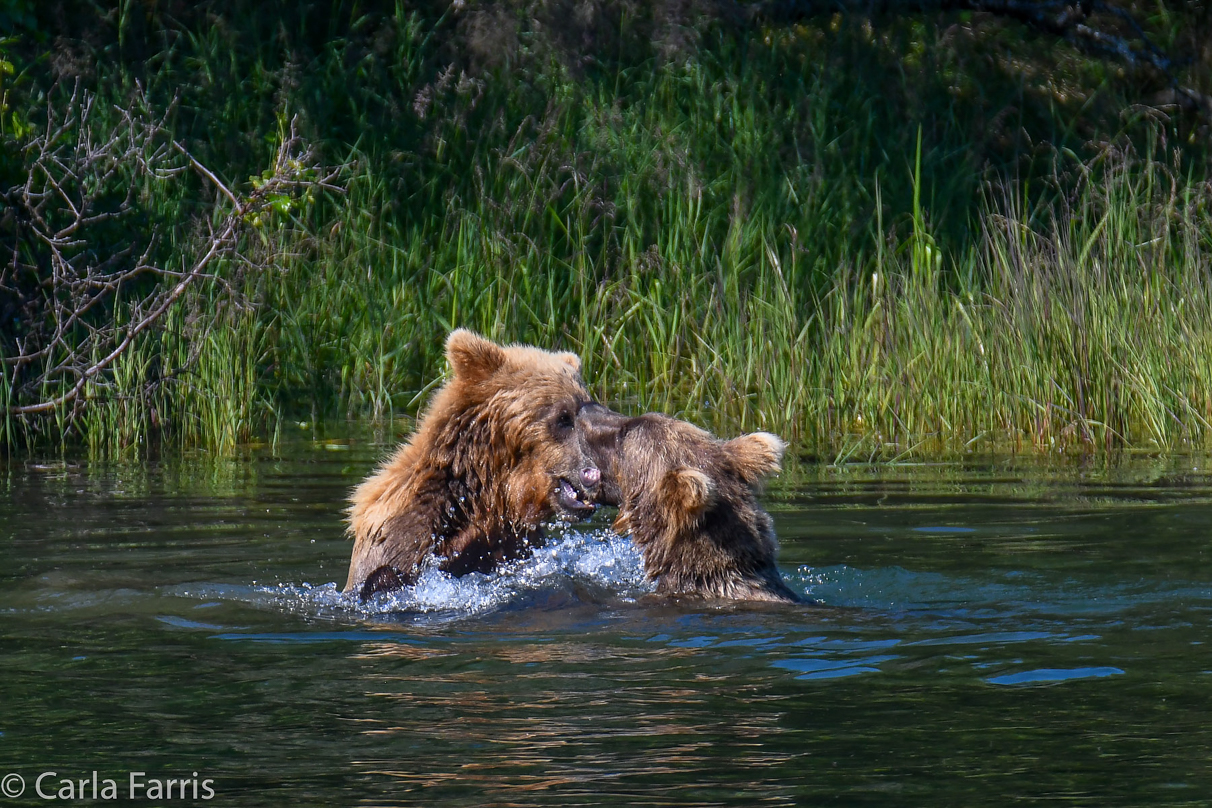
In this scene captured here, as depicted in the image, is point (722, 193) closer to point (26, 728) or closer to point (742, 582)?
point (742, 582)

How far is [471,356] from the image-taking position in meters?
6.76

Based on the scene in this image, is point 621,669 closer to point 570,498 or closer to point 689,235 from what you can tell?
point 570,498

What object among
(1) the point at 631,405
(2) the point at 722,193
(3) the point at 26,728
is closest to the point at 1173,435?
(1) the point at 631,405

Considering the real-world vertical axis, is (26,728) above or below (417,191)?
below

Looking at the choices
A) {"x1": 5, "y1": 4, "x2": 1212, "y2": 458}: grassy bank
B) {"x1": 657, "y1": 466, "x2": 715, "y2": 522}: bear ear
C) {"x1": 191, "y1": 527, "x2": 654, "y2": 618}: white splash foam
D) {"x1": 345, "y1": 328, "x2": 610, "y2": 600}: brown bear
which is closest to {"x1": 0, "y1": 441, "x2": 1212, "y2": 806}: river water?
{"x1": 191, "y1": 527, "x2": 654, "y2": 618}: white splash foam

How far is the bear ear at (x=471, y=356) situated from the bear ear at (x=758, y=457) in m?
1.16

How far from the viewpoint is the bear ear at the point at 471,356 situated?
6.73 metres

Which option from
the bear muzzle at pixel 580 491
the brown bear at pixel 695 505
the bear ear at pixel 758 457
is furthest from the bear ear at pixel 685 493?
the bear muzzle at pixel 580 491

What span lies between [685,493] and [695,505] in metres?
0.06

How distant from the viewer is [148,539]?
7898 millimetres

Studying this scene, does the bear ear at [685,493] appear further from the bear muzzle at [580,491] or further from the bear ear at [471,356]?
the bear ear at [471,356]

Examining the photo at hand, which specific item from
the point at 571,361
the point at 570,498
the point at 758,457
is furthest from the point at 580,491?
the point at 758,457

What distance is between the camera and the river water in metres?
3.72

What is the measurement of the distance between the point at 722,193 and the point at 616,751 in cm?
996
